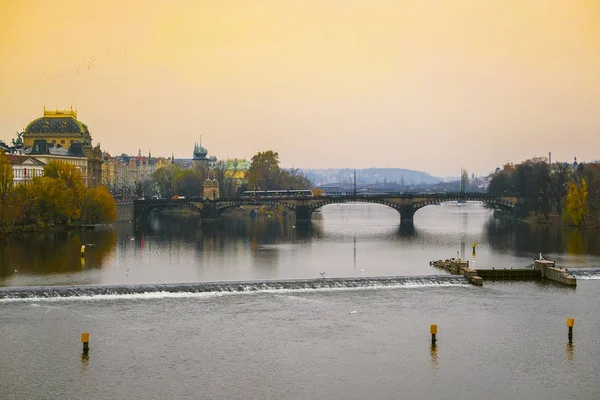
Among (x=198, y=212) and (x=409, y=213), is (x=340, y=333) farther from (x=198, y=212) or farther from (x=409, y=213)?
(x=198, y=212)

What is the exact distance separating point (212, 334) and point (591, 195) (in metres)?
90.5

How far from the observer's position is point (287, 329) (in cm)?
5122

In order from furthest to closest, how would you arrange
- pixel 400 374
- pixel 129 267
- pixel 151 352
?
pixel 129 267 → pixel 151 352 → pixel 400 374

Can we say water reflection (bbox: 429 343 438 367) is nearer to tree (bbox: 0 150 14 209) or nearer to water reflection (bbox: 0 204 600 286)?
water reflection (bbox: 0 204 600 286)

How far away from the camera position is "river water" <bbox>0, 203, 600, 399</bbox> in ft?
136

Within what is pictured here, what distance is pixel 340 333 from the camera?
50500mm

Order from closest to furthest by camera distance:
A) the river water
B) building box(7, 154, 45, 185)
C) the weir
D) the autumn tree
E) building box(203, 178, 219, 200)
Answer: the river water → the weir → building box(7, 154, 45, 185) → building box(203, 178, 219, 200) → the autumn tree

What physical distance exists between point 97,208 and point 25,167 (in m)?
23.8

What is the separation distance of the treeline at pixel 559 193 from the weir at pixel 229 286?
59.6m

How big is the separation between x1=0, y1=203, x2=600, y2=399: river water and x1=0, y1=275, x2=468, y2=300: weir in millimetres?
139

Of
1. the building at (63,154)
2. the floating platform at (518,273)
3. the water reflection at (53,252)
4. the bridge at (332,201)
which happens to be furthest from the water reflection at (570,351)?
the building at (63,154)

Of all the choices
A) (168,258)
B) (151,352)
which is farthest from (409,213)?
(151,352)

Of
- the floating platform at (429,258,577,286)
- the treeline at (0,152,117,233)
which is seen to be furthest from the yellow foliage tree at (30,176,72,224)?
the floating platform at (429,258,577,286)

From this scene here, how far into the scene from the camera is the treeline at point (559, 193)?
122 metres
